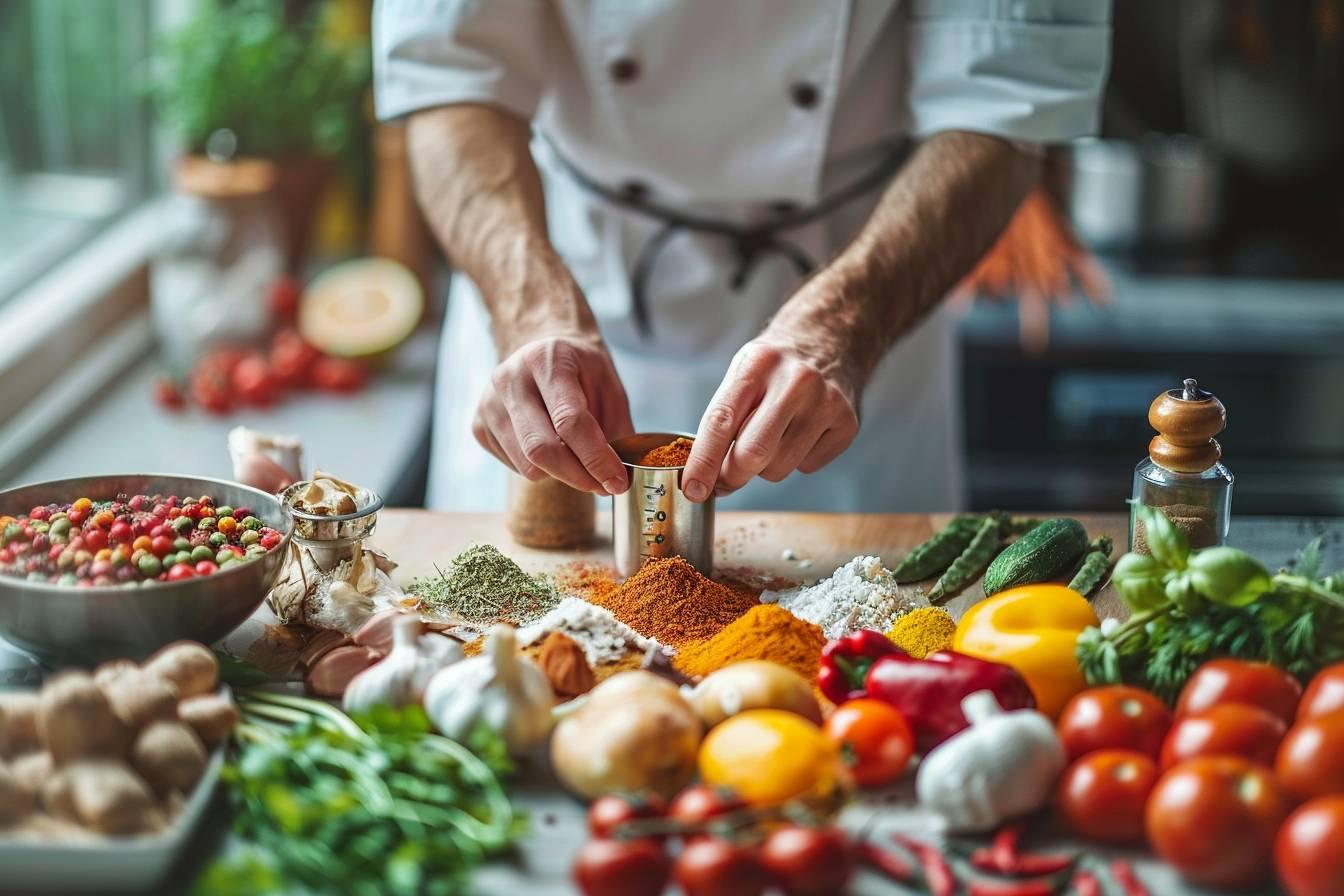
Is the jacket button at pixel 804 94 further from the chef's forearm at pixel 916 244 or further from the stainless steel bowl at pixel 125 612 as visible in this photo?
the stainless steel bowl at pixel 125 612

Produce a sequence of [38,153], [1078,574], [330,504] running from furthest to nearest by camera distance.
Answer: [38,153] < [1078,574] < [330,504]

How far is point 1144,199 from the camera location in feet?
8.98

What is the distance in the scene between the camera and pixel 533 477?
1.44m

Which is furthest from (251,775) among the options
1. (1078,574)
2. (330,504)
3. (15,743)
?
(1078,574)

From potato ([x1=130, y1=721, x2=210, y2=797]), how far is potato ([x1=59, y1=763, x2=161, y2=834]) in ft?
0.07

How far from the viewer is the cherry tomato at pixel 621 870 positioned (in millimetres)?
873

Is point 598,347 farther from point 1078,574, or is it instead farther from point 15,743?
point 15,743

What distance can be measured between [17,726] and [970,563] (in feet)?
2.99

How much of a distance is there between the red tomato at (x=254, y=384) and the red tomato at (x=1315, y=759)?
6.49 ft

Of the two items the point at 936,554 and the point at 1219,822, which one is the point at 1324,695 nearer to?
the point at 1219,822

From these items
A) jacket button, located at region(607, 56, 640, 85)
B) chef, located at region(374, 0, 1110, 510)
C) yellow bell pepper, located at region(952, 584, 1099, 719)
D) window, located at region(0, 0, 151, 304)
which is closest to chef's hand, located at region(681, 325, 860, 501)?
chef, located at region(374, 0, 1110, 510)

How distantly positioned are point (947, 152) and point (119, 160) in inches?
80.9

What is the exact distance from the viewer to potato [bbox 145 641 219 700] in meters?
1.05

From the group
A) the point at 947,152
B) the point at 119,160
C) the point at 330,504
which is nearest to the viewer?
the point at 330,504
